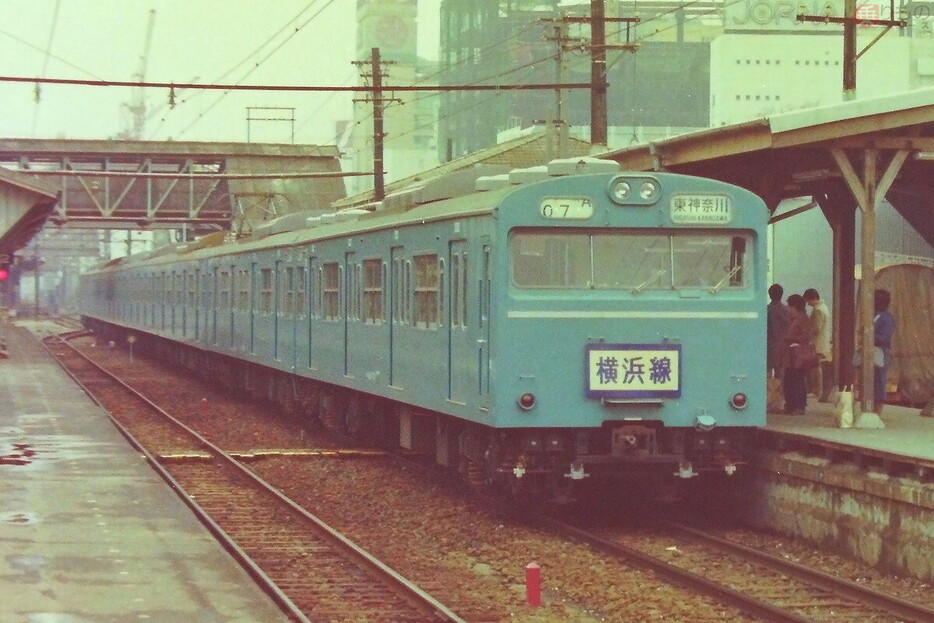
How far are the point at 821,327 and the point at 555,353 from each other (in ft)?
20.8

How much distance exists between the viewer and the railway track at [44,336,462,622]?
9586 mm

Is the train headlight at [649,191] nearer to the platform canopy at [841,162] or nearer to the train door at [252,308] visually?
the platform canopy at [841,162]

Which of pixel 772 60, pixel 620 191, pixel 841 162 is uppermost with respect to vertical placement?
pixel 772 60

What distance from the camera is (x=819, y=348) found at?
728 inches

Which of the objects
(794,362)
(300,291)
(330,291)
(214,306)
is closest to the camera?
(794,362)

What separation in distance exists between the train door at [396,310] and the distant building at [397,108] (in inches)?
3748

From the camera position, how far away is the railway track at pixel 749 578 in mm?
9383

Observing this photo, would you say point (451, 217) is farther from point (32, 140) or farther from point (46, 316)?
point (46, 316)

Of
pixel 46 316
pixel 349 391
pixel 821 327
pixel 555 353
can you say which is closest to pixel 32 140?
pixel 349 391

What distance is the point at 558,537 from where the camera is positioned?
40.7ft

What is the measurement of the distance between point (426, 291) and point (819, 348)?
5.98 m

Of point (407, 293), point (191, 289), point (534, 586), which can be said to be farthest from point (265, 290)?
point (534, 586)

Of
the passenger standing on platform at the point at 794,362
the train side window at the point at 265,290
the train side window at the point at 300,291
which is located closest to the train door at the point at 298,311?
the train side window at the point at 300,291

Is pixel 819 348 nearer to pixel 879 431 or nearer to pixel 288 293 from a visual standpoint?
pixel 879 431
